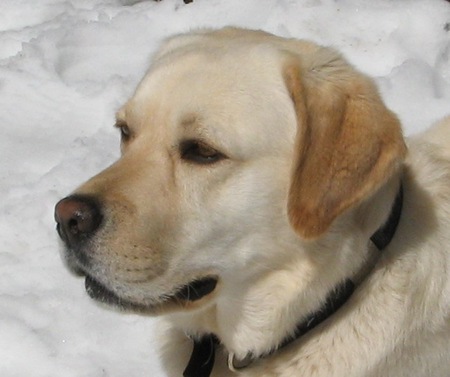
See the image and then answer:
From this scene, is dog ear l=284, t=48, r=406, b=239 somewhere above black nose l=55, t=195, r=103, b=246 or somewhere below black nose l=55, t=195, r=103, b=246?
above

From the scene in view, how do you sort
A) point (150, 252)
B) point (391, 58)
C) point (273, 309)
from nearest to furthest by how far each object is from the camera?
point (150, 252)
point (273, 309)
point (391, 58)

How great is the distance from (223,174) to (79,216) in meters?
0.45

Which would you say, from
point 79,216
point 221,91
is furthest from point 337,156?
point 79,216

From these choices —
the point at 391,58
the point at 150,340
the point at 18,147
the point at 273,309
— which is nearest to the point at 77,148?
the point at 18,147

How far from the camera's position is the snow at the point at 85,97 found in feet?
13.4

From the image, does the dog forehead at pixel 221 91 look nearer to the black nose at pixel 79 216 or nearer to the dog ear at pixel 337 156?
the dog ear at pixel 337 156

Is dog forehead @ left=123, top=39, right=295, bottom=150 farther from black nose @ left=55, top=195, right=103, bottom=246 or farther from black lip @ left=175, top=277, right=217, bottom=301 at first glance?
black lip @ left=175, top=277, right=217, bottom=301

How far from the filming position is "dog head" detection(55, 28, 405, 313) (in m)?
2.71

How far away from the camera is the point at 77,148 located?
16.6ft

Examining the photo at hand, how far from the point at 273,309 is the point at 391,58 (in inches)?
117

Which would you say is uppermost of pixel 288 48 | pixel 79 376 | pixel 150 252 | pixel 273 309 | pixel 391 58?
pixel 288 48

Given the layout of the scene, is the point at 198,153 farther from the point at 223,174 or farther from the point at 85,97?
the point at 85,97

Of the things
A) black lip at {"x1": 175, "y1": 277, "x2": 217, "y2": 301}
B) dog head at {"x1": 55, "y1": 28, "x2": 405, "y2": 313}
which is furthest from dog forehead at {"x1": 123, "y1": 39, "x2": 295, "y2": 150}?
black lip at {"x1": 175, "y1": 277, "x2": 217, "y2": 301}

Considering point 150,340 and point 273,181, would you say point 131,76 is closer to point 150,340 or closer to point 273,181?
point 150,340
